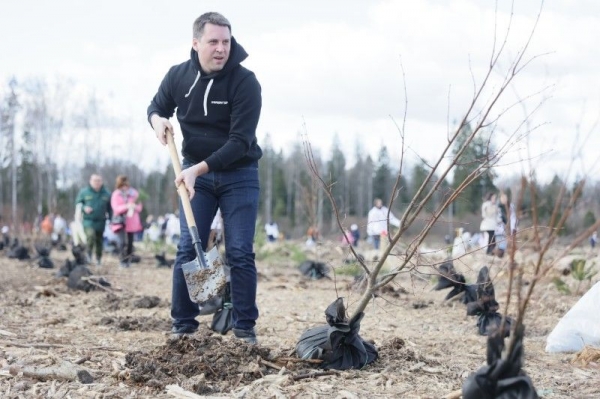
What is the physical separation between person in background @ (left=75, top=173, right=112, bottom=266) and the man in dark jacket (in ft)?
25.3

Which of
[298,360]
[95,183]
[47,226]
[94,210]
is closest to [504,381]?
[298,360]

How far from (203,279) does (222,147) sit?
76 cm

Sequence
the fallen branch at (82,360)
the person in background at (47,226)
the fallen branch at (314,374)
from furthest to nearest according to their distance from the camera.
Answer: the person in background at (47,226)
the fallen branch at (82,360)
the fallen branch at (314,374)

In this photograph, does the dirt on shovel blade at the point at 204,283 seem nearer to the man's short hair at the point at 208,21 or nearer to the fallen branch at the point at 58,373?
the fallen branch at the point at 58,373

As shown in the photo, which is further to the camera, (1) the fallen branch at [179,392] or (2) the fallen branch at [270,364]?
(2) the fallen branch at [270,364]

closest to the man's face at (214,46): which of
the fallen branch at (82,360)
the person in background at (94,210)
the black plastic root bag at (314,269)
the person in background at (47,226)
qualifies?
the fallen branch at (82,360)

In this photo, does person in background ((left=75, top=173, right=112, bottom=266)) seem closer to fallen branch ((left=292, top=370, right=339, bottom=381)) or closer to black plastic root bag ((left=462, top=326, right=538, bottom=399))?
fallen branch ((left=292, top=370, right=339, bottom=381))

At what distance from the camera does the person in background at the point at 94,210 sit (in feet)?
37.9

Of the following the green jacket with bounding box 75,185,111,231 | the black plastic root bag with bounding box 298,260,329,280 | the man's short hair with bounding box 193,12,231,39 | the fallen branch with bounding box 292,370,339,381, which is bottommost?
the black plastic root bag with bounding box 298,260,329,280

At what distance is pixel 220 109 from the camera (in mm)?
4199

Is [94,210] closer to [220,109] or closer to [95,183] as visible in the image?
[95,183]

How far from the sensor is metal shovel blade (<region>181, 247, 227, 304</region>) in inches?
157

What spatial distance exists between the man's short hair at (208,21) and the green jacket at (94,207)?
7969 mm

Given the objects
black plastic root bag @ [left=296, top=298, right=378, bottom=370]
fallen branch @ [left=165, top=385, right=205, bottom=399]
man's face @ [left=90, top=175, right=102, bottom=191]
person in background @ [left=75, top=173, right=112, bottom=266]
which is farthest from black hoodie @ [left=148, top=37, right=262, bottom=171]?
man's face @ [left=90, top=175, right=102, bottom=191]
